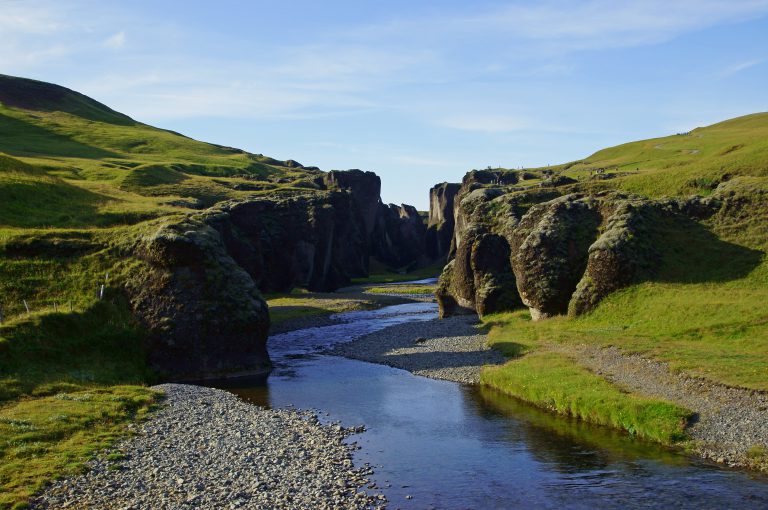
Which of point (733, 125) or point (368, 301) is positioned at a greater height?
point (733, 125)

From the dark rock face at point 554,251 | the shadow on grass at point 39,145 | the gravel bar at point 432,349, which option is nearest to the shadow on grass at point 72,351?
the gravel bar at point 432,349

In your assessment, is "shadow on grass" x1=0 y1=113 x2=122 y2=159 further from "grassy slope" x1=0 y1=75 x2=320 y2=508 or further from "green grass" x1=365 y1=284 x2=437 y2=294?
"green grass" x1=365 y1=284 x2=437 y2=294

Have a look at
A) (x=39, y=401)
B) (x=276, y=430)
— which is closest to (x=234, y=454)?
(x=276, y=430)

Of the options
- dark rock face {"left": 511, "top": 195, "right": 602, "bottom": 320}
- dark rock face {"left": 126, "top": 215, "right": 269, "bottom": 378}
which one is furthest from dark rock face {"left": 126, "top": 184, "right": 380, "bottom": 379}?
dark rock face {"left": 511, "top": 195, "right": 602, "bottom": 320}

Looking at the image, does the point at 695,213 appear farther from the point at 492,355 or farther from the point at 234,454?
the point at 234,454

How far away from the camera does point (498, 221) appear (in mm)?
91750

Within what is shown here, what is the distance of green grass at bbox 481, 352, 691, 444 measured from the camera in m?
35.2

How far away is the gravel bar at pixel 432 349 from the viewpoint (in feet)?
185

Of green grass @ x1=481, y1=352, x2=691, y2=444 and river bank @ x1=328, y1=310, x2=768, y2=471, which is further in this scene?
green grass @ x1=481, y1=352, x2=691, y2=444

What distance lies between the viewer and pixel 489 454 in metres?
33.8

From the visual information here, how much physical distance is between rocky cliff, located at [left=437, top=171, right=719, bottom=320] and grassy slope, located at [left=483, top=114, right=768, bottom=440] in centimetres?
203

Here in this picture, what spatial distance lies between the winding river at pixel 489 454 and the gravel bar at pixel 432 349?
11.8 feet

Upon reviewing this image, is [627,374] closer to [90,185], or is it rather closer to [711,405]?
[711,405]

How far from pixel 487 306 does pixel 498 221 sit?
49.8 ft
